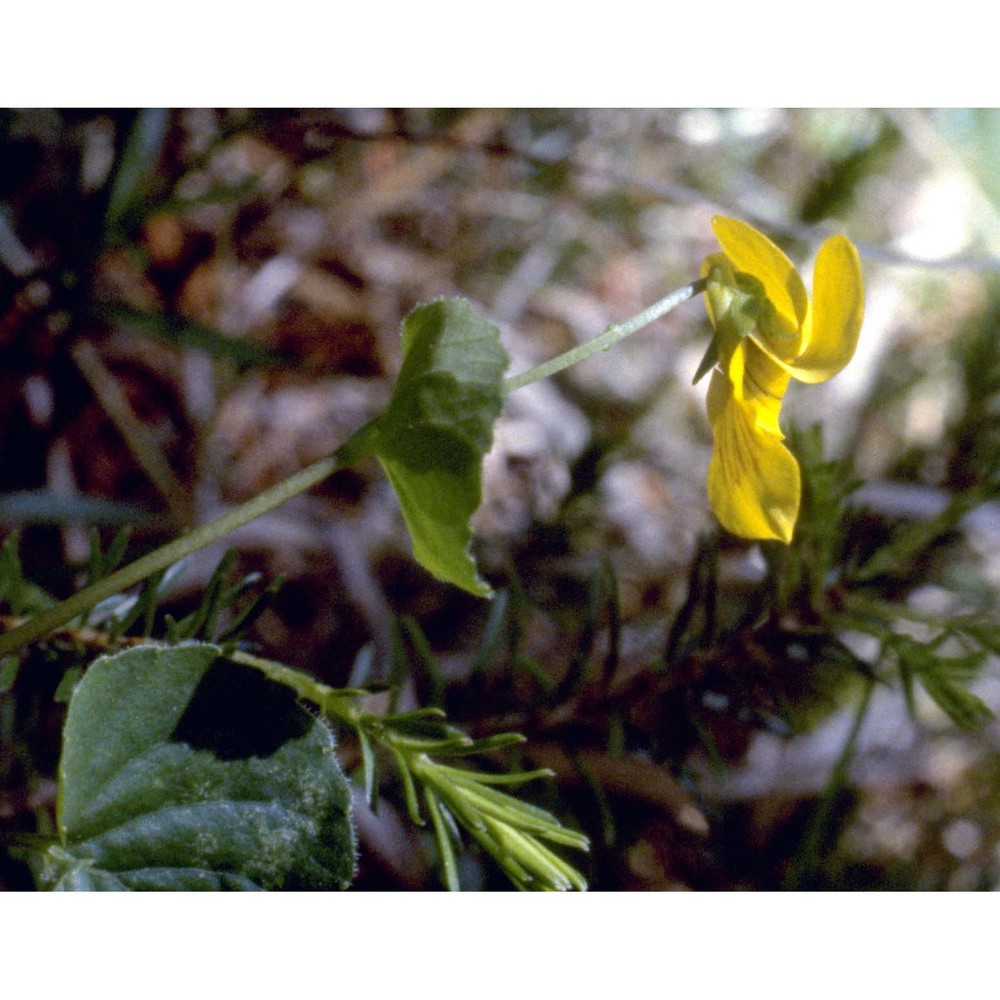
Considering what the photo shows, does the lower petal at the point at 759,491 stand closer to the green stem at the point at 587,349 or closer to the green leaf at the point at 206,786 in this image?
the green stem at the point at 587,349

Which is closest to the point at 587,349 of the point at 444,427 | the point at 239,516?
the point at 444,427

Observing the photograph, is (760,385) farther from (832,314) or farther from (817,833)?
(817,833)

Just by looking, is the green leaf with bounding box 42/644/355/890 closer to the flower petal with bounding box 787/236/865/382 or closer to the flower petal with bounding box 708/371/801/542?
the flower petal with bounding box 708/371/801/542

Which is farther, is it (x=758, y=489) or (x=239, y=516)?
(x=758, y=489)
